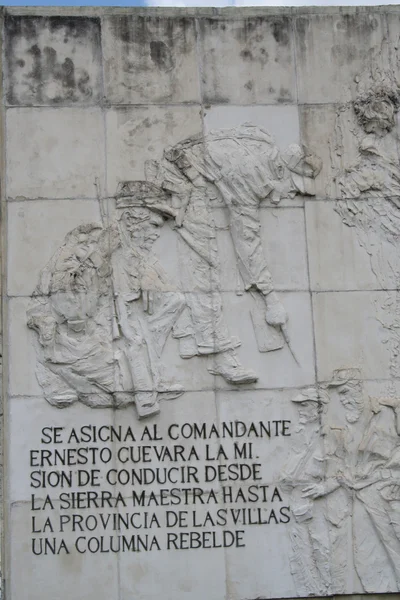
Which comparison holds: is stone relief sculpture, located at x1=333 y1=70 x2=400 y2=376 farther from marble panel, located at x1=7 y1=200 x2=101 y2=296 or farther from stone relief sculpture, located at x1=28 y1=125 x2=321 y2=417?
marble panel, located at x1=7 y1=200 x2=101 y2=296

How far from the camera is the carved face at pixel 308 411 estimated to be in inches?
564

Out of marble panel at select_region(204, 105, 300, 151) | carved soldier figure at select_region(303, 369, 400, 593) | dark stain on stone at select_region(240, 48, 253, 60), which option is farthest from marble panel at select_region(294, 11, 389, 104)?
carved soldier figure at select_region(303, 369, 400, 593)

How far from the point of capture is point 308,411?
565 inches

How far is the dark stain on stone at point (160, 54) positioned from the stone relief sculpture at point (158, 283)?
94 centimetres

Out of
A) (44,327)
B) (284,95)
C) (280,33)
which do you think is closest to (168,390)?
(44,327)

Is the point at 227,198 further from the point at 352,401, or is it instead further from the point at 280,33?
the point at 352,401

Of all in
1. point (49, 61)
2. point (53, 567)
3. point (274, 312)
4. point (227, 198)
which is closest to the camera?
point (53, 567)

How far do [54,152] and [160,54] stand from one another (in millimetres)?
1656

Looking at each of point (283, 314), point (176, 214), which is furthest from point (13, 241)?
point (283, 314)

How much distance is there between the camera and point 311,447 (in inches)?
563

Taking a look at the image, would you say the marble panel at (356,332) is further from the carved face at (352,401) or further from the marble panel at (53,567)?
the marble panel at (53,567)

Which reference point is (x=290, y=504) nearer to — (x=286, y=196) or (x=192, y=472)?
(x=192, y=472)

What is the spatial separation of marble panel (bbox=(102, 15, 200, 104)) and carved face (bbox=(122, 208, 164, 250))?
1.28m

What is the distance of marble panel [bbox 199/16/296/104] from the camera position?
1508 cm
